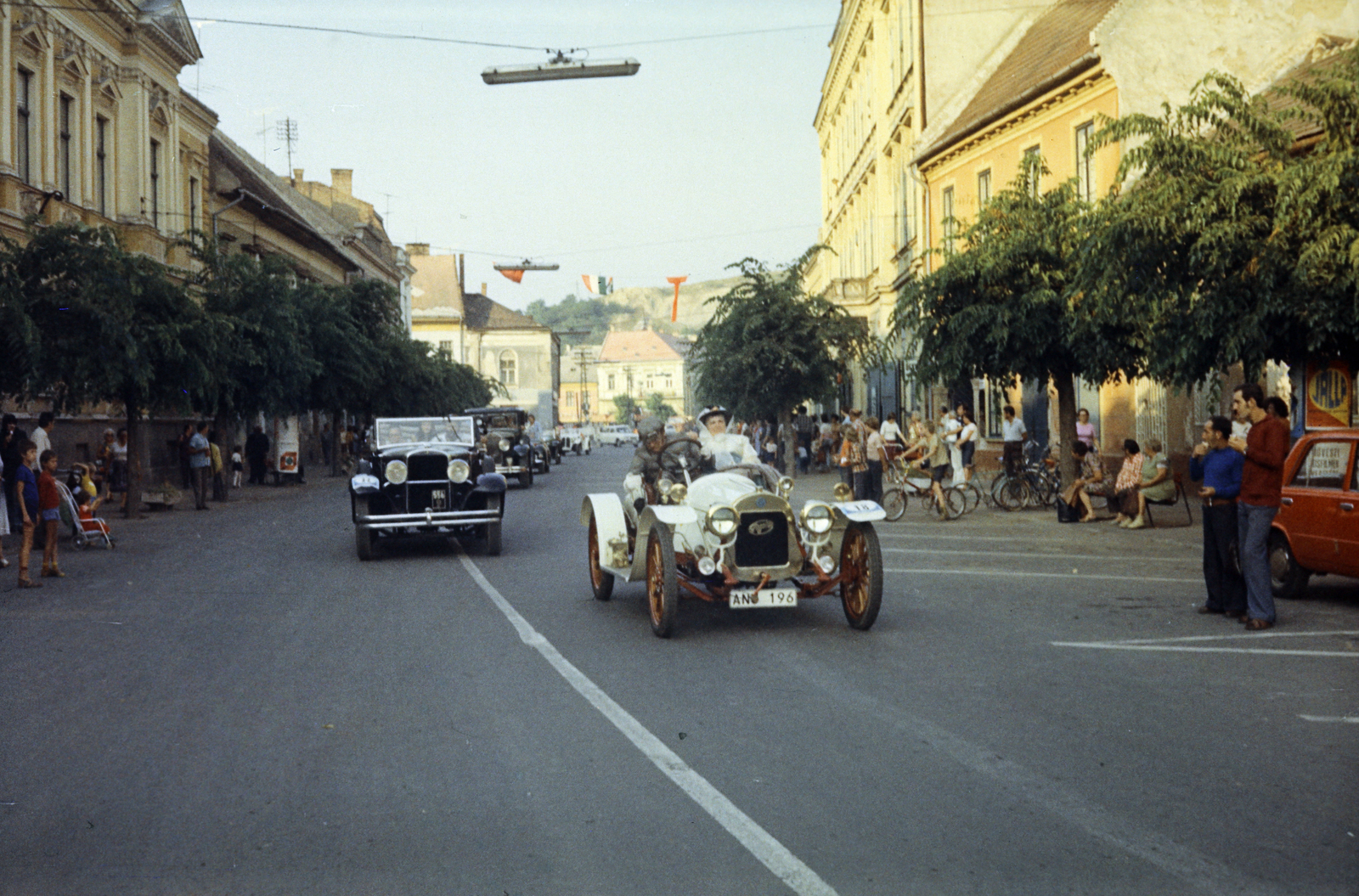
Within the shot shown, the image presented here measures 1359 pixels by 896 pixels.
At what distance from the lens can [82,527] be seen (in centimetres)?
1762

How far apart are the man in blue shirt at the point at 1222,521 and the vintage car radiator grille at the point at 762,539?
3.44m

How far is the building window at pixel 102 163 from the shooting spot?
3222 centimetres

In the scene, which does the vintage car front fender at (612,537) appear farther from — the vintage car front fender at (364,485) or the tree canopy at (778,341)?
the tree canopy at (778,341)

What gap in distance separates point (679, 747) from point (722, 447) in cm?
516

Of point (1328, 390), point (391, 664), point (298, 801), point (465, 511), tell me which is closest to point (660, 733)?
point (298, 801)

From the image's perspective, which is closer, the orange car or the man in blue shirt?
the man in blue shirt

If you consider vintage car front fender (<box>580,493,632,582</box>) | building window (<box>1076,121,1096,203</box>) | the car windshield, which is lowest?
vintage car front fender (<box>580,493,632,582</box>)

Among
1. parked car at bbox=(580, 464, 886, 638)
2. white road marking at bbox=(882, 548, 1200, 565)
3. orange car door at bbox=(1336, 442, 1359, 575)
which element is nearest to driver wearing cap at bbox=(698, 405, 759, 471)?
parked car at bbox=(580, 464, 886, 638)

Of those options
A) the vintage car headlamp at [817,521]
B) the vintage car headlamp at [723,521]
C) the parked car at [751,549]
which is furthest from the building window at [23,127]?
the vintage car headlamp at [817,521]

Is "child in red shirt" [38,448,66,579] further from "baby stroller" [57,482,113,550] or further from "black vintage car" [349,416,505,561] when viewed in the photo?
"black vintage car" [349,416,505,561]

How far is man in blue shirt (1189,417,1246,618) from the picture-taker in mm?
10219

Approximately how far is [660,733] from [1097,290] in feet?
33.0

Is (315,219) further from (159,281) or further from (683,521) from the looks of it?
(683,521)

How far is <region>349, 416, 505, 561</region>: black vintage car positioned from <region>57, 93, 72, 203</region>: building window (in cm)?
1740
